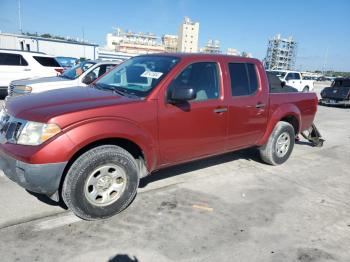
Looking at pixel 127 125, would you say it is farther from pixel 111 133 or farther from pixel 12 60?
pixel 12 60

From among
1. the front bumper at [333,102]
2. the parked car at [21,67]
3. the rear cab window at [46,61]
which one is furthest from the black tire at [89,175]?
the front bumper at [333,102]

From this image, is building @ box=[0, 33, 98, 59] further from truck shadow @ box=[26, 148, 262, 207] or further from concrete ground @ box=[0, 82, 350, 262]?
concrete ground @ box=[0, 82, 350, 262]

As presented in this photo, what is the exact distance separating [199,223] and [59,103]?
2.06 metres

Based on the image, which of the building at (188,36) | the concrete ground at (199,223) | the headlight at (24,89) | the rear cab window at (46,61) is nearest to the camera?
the concrete ground at (199,223)

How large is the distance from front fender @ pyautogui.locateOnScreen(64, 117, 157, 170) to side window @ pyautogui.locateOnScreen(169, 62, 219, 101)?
0.87 meters

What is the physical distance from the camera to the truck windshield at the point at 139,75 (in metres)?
4.02

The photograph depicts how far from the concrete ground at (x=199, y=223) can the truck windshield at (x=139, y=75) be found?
144 centimetres

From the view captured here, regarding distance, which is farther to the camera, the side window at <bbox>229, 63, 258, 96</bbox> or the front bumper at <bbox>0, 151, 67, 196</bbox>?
the side window at <bbox>229, 63, 258, 96</bbox>

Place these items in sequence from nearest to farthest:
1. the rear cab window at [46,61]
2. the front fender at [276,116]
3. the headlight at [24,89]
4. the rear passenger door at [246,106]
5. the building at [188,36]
Answer: the rear passenger door at [246,106], the front fender at [276,116], the headlight at [24,89], the rear cab window at [46,61], the building at [188,36]

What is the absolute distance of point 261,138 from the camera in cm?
554

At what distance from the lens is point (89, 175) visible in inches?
135

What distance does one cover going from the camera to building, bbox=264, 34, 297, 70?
74875 millimetres

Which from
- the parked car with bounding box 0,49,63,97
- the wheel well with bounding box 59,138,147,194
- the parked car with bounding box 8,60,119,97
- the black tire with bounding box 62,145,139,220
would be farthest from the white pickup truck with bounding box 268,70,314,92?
the black tire with bounding box 62,145,139,220

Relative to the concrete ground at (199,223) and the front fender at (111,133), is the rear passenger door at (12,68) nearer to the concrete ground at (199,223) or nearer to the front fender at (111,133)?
the concrete ground at (199,223)
